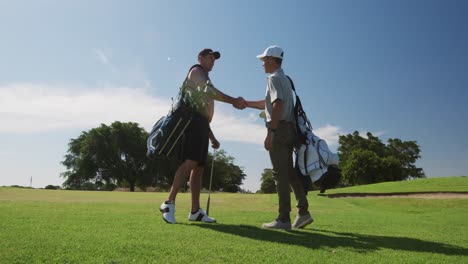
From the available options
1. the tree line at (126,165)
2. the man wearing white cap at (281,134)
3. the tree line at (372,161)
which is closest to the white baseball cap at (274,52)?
the man wearing white cap at (281,134)

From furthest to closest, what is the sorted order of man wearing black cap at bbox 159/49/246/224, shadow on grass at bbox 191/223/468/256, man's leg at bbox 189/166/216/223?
man's leg at bbox 189/166/216/223 < man wearing black cap at bbox 159/49/246/224 < shadow on grass at bbox 191/223/468/256

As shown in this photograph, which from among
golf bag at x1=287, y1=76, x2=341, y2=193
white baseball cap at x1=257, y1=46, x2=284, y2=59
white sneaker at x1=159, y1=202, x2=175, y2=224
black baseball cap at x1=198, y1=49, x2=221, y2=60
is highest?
black baseball cap at x1=198, y1=49, x2=221, y2=60

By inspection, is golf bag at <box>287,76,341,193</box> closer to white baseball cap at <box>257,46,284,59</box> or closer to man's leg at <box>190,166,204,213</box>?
white baseball cap at <box>257,46,284,59</box>

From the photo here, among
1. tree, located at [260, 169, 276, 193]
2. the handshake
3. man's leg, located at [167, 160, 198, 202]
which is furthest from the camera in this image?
tree, located at [260, 169, 276, 193]

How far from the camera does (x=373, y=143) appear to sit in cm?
8250

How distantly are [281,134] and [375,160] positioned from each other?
222ft

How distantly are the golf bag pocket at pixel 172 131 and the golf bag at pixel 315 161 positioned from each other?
1.66m

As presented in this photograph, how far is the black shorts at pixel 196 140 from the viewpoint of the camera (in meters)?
5.70

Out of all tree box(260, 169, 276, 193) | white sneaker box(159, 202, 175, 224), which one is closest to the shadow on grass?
white sneaker box(159, 202, 175, 224)

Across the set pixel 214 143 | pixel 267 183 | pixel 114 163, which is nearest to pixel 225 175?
pixel 267 183

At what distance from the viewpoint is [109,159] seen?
63.4m

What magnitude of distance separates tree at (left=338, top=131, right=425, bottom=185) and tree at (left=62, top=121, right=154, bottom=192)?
118ft

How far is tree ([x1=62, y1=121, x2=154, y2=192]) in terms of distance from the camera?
61.8 m

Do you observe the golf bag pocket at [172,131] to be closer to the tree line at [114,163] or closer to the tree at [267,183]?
the tree line at [114,163]
